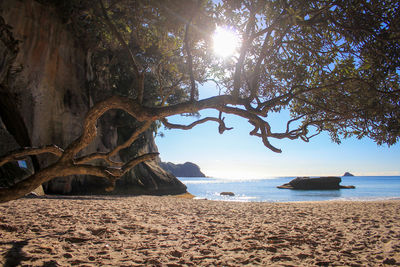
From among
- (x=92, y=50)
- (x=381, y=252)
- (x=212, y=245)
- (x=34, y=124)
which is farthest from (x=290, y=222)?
(x=92, y=50)

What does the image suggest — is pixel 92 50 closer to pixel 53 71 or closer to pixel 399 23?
pixel 53 71

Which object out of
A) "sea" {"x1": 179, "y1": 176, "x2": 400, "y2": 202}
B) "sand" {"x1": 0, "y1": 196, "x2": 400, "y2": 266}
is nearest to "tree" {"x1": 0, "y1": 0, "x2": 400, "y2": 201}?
"sand" {"x1": 0, "y1": 196, "x2": 400, "y2": 266}

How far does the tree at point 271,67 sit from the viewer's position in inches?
169

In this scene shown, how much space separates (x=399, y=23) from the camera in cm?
540

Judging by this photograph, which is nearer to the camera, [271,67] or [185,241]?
[185,241]

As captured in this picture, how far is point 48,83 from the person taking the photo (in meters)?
14.0

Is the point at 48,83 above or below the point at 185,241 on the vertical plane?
above

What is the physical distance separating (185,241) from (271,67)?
540cm

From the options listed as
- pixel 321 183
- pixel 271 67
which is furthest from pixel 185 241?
pixel 321 183

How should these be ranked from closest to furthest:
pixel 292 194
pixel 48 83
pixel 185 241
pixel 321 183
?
pixel 185 241 → pixel 48 83 → pixel 292 194 → pixel 321 183

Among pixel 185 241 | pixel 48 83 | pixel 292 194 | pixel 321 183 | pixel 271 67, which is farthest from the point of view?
pixel 321 183

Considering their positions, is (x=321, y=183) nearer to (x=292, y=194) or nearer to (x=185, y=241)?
(x=292, y=194)

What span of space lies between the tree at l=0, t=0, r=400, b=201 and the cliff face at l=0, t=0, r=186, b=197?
6.08 m

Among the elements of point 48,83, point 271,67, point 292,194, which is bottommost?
point 292,194
